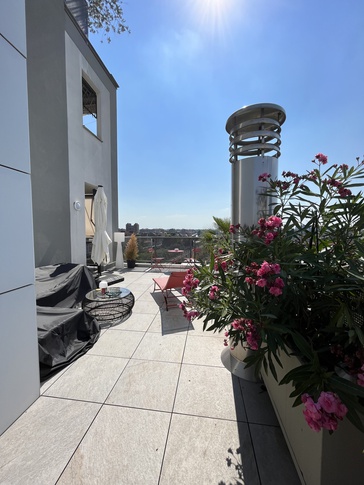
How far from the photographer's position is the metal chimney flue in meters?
2.14

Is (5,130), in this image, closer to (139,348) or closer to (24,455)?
(24,455)

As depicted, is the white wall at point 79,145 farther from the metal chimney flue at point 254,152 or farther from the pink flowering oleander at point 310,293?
the pink flowering oleander at point 310,293

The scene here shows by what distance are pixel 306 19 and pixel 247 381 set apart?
15.5 ft

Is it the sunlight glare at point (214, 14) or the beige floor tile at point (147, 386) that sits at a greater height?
the sunlight glare at point (214, 14)

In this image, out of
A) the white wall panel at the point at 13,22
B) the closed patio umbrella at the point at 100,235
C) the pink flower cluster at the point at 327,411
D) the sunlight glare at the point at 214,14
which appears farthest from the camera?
the closed patio umbrella at the point at 100,235

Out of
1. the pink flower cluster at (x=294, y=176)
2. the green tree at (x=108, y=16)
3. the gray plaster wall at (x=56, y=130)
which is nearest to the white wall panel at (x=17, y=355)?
the pink flower cluster at (x=294, y=176)

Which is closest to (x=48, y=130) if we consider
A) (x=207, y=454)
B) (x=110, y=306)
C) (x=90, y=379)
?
(x=110, y=306)

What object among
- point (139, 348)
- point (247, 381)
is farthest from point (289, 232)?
point (139, 348)

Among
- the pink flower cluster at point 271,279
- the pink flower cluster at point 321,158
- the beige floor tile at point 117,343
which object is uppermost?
the pink flower cluster at point 321,158

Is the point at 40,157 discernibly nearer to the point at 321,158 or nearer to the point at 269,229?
the point at 269,229

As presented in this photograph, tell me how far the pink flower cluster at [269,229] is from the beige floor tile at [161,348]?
1728 millimetres

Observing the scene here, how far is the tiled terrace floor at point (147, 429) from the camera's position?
1261 millimetres

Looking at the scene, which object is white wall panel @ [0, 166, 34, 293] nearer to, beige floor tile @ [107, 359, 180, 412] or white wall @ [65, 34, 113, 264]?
beige floor tile @ [107, 359, 180, 412]

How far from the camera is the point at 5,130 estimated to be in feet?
4.80
